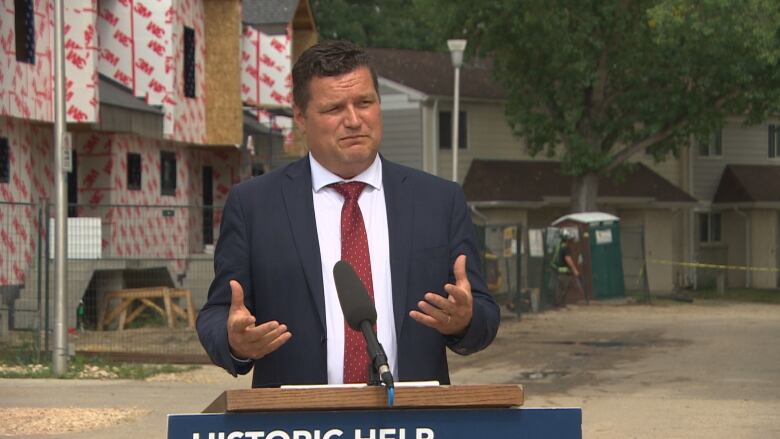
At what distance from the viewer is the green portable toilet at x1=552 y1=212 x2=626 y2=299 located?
39.0 meters

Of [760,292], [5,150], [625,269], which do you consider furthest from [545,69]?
[5,150]

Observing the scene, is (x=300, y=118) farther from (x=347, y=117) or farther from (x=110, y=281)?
(x=110, y=281)

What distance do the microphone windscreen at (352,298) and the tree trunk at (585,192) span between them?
1624 inches

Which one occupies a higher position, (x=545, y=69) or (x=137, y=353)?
(x=545, y=69)

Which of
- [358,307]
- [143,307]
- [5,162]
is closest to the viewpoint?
[358,307]

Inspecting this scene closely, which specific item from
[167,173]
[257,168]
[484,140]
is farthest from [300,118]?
[484,140]

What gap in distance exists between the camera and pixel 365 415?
3.75 metres

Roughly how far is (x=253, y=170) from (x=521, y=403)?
3569 cm

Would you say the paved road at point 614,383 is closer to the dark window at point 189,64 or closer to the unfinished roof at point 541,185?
the dark window at point 189,64

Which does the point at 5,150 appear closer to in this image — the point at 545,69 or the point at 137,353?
→ the point at 137,353

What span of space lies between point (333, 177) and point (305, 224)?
0.58ft

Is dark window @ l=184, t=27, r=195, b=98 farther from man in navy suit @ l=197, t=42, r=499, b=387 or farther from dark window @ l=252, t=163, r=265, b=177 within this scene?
man in navy suit @ l=197, t=42, r=499, b=387

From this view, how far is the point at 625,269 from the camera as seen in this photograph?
150 feet

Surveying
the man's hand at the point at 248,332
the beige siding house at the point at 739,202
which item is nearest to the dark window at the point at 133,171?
the beige siding house at the point at 739,202
